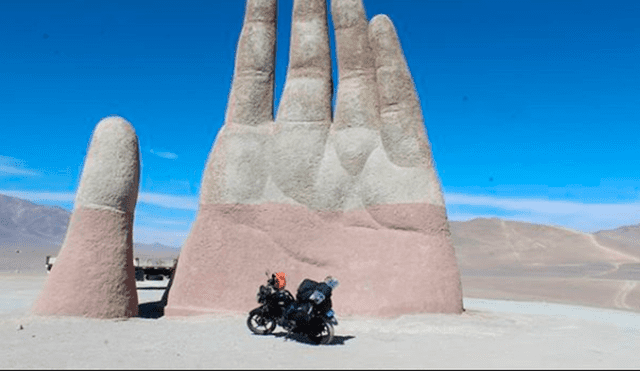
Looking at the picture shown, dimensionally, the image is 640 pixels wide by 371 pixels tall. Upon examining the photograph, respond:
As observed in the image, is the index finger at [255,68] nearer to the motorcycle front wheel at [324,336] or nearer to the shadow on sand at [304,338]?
the shadow on sand at [304,338]

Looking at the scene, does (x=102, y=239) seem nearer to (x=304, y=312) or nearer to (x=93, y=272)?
(x=93, y=272)

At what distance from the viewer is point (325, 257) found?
1586 cm

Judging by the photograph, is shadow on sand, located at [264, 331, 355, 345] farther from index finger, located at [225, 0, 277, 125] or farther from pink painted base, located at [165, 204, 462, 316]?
index finger, located at [225, 0, 277, 125]

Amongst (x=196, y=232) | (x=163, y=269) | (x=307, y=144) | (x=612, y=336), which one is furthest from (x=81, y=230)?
(x=163, y=269)

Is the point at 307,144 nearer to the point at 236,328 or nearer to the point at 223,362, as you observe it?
the point at 236,328

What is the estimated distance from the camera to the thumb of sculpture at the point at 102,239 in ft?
46.7

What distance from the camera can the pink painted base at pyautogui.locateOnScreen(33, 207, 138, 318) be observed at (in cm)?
1418

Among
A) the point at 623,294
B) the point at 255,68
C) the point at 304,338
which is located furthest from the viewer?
the point at 623,294

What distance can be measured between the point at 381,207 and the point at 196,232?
496 centimetres

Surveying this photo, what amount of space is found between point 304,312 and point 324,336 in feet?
1.94

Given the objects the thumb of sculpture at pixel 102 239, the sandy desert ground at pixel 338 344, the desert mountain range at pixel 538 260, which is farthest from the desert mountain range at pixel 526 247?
the thumb of sculpture at pixel 102 239

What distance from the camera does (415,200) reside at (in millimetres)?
15781

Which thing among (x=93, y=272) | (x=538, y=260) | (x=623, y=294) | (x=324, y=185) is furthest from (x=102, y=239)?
(x=538, y=260)

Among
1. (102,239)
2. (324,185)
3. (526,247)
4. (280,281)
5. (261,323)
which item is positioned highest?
(526,247)
